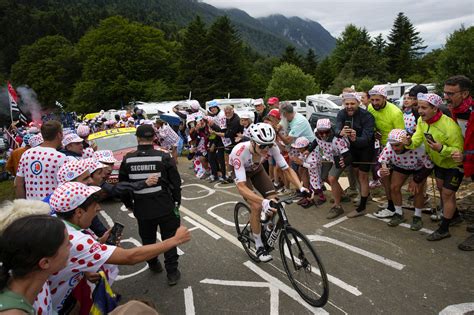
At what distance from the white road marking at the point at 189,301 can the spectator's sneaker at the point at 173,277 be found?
0.23 m

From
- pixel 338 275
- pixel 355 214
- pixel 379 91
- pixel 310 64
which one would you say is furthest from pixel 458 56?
pixel 310 64

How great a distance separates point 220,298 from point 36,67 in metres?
71.2

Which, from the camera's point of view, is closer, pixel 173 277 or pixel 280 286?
pixel 280 286

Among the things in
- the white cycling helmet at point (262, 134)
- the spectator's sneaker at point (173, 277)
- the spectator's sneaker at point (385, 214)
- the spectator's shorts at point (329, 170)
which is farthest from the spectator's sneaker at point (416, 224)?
the spectator's sneaker at point (173, 277)

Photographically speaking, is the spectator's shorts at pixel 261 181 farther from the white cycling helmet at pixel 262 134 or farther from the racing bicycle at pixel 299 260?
the white cycling helmet at pixel 262 134

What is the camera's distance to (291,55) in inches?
2381

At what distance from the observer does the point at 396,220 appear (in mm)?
5375

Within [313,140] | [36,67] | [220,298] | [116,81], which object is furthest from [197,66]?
[220,298]

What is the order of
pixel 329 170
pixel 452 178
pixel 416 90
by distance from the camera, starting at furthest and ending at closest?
pixel 329 170, pixel 416 90, pixel 452 178

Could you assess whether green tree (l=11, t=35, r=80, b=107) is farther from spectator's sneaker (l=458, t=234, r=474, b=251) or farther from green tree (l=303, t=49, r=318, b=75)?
spectator's sneaker (l=458, t=234, r=474, b=251)

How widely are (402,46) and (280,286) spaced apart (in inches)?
2650

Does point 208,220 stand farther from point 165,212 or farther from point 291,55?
point 291,55

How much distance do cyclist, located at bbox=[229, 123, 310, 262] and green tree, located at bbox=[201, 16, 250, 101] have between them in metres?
44.2

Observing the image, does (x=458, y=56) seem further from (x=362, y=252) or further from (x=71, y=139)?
(x=71, y=139)
